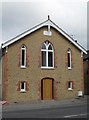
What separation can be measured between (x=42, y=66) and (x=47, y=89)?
7.76ft

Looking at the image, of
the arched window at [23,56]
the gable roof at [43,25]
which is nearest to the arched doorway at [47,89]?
the arched window at [23,56]

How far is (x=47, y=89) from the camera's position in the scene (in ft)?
102

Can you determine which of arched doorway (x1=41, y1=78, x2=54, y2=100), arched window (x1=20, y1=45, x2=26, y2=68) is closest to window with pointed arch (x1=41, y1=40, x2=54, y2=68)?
arched doorway (x1=41, y1=78, x2=54, y2=100)

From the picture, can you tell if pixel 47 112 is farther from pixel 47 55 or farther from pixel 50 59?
pixel 50 59

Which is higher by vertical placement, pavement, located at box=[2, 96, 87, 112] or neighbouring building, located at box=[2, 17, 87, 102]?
neighbouring building, located at box=[2, 17, 87, 102]

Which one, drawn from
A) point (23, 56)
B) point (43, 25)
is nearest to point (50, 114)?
point (23, 56)

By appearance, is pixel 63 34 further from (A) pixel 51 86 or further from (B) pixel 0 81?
(B) pixel 0 81

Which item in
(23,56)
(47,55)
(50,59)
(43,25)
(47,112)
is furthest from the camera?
(50,59)

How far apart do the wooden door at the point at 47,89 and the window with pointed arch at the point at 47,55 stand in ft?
5.12

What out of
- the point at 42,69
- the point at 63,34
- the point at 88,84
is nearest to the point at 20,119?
the point at 42,69

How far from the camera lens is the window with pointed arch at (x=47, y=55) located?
31.2 metres

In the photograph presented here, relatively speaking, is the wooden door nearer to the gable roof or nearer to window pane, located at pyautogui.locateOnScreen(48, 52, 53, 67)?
window pane, located at pyautogui.locateOnScreen(48, 52, 53, 67)

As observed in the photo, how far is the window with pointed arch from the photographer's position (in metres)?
31.2

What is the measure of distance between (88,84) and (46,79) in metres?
12.0
